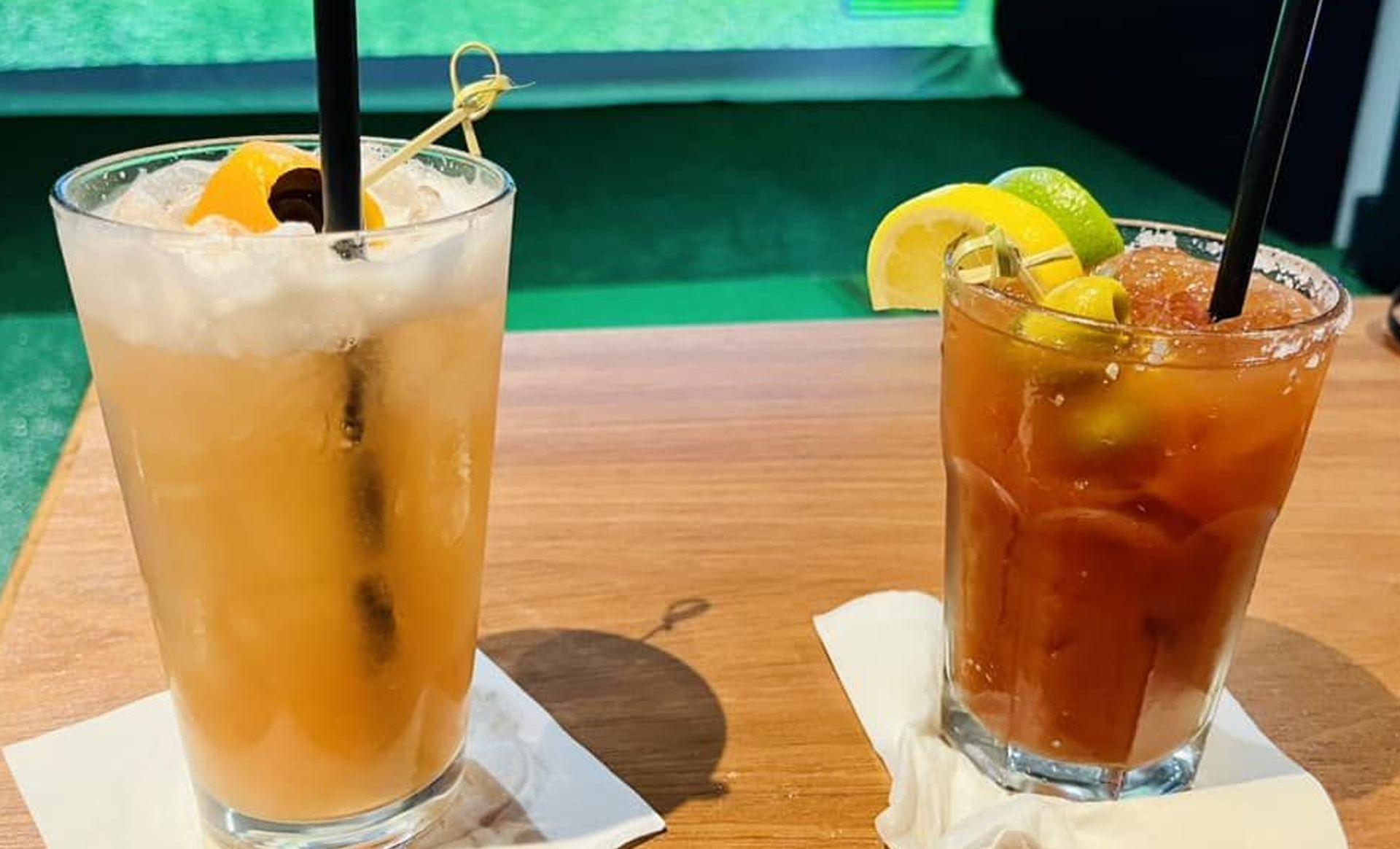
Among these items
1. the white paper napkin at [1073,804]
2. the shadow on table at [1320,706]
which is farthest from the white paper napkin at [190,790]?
the shadow on table at [1320,706]

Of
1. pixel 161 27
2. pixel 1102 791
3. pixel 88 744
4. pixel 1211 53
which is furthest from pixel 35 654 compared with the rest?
pixel 161 27

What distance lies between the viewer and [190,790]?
659 mm

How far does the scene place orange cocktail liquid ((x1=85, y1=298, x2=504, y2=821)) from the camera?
0.55 meters

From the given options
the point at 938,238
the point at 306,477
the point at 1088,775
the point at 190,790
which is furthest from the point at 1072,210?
the point at 190,790

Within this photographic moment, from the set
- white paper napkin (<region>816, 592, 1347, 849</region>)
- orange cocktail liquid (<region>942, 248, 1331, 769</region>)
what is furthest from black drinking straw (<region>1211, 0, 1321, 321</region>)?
white paper napkin (<region>816, 592, 1347, 849</region>)

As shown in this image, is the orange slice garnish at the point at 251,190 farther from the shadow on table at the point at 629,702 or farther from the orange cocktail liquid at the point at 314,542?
the shadow on table at the point at 629,702

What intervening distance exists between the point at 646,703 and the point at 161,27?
475 cm

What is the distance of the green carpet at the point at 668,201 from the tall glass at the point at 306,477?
58.6 inches

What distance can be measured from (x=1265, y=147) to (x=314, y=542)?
0.45 meters

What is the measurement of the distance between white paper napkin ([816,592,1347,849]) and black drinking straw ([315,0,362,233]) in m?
0.38

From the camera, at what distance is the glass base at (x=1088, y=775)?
26.8 inches

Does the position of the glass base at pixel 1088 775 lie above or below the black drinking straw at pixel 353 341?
below

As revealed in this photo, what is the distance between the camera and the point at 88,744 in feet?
2.22

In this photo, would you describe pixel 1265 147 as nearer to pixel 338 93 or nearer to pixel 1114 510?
pixel 1114 510
